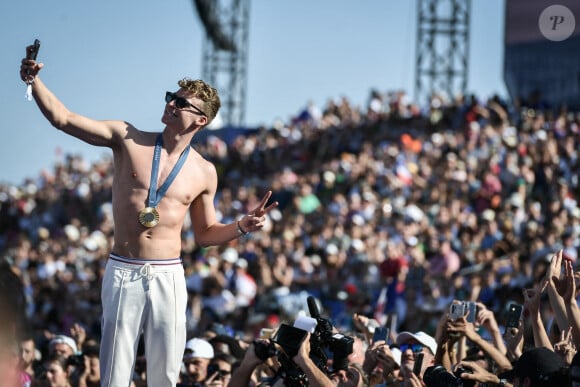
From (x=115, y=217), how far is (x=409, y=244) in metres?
9.42

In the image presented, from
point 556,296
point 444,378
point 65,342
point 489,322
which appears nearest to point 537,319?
point 556,296

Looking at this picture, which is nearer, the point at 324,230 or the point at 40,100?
the point at 40,100

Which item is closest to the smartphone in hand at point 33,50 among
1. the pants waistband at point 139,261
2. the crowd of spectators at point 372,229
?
the pants waistband at point 139,261

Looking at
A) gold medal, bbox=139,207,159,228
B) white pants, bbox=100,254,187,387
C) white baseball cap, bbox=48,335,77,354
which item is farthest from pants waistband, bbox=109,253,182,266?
white baseball cap, bbox=48,335,77,354

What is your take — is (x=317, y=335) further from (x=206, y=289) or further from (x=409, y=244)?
(x=206, y=289)

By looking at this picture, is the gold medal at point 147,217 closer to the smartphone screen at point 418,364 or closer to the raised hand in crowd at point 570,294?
the smartphone screen at point 418,364

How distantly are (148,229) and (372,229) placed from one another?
10.7 meters

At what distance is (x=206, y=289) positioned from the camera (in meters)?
15.6

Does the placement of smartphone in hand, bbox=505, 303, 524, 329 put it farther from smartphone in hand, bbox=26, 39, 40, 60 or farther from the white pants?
smartphone in hand, bbox=26, 39, 40, 60

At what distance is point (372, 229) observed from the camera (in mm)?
15867

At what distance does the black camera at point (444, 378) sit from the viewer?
196 inches

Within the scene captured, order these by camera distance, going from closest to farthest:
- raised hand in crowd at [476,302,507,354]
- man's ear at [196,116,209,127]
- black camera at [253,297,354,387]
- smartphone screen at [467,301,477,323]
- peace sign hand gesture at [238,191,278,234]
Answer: black camera at [253,297,354,387] → man's ear at [196,116,209,127] → peace sign hand gesture at [238,191,278,234] → smartphone screen at [467,301,477,323] → raised hand in crowd at [476,302,507,354]

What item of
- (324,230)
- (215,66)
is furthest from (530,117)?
(215,66)

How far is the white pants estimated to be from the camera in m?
5.23
